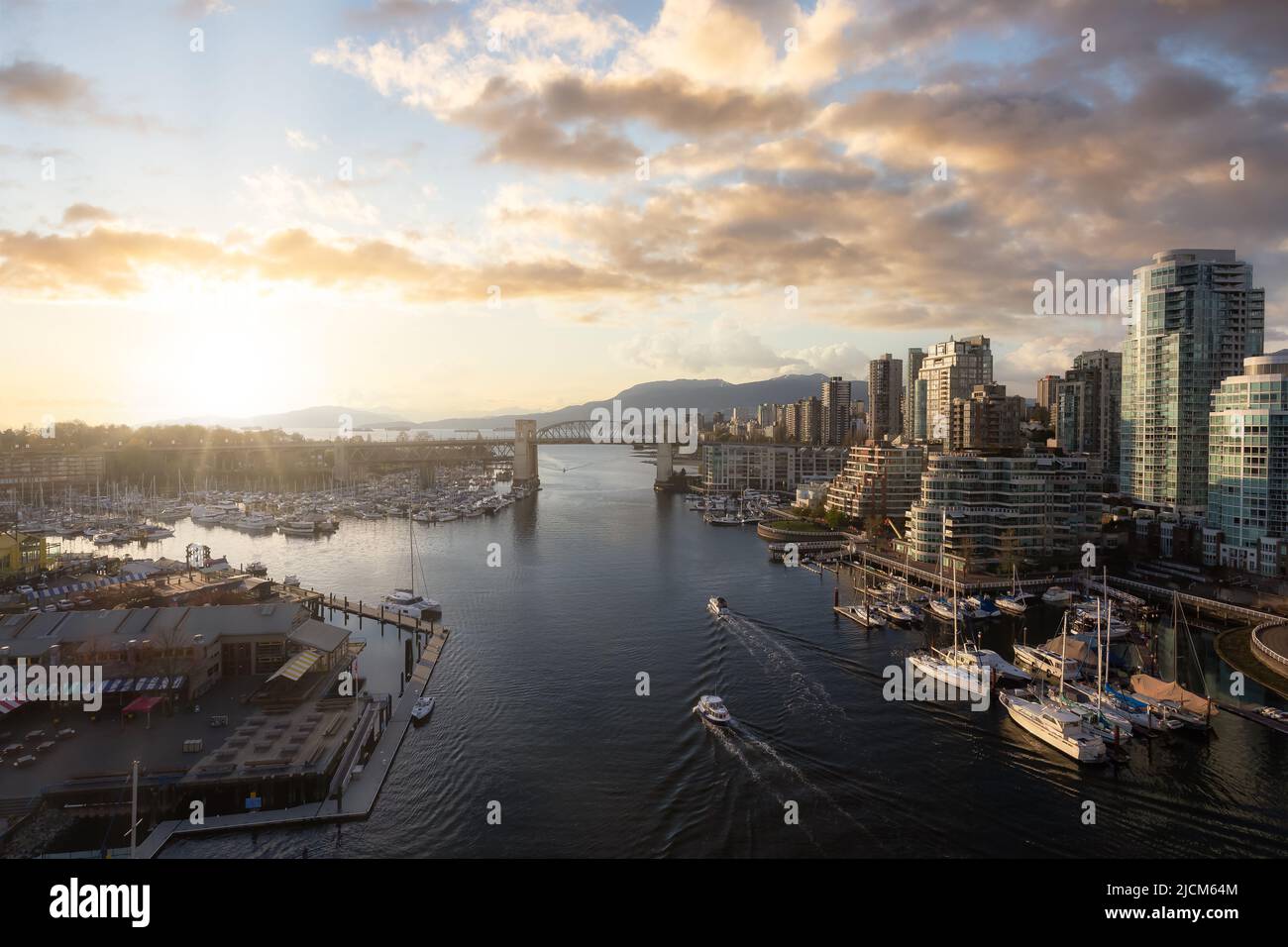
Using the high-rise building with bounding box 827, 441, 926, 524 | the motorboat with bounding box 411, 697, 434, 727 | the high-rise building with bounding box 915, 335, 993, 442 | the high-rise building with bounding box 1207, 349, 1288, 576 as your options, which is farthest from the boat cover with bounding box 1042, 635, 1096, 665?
the high-rise building with bounding box 915, 335, 993, 442

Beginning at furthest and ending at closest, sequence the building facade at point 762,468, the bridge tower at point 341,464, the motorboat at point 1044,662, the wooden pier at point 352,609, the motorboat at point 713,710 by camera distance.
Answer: the bridge tower at point 341,464 < the building facade at point 762,468 < the wooden pier at point 352,609 < the motorboat at point 1044,662 < the motorboat at point 713,710

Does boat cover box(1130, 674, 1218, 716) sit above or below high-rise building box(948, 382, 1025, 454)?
below

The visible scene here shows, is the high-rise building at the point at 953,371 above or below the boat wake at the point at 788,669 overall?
above

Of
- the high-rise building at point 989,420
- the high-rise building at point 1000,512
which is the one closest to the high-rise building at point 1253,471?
the high-rise building at point 1000,512

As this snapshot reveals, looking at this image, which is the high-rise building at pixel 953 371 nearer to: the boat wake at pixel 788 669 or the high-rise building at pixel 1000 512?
the high-rise building at pixel 1000 512

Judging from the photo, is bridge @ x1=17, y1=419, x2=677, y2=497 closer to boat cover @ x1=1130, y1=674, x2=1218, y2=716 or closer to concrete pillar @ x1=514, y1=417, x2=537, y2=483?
concrete pillar @ x1=514, y1=417, x2=537, y2=483

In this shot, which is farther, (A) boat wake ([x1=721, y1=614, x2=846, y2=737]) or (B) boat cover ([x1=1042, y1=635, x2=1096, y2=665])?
(B) boat cover ([x1=1042, y1=635, x2=1096, y2=665])

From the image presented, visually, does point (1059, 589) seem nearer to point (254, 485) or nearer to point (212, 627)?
point (212, 627)
